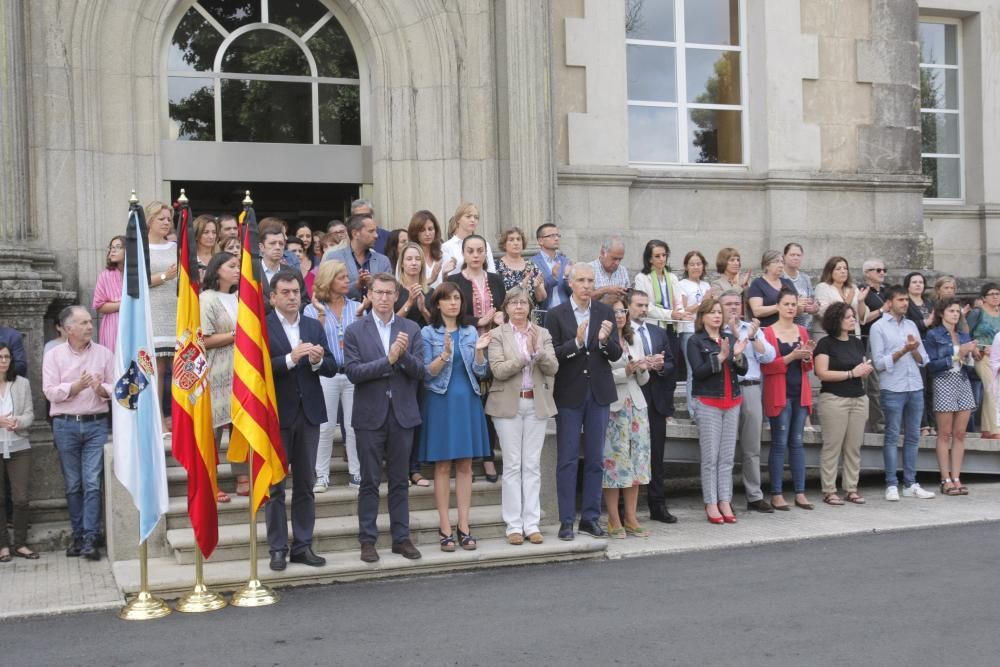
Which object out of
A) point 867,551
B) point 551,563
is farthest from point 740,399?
point 551,563

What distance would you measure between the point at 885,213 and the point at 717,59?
2.90 meters

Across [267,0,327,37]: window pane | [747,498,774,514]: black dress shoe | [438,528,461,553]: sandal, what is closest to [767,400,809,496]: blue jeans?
[747,498,774,514]: black dress shoe

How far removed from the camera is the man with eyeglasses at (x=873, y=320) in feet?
38.9

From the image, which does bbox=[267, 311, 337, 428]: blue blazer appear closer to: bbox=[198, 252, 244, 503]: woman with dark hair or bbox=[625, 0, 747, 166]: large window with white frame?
bbox=[198, 252, 244, 503]: woman with dark hair

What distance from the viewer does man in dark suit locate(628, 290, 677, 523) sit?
32.2ft

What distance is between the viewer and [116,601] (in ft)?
24.7

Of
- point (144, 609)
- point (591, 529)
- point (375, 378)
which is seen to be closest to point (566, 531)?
point (591, 529)

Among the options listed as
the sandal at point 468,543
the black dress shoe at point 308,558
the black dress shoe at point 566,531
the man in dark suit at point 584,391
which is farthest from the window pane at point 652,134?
the black dress shoe at point 308,558

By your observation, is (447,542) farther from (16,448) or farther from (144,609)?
(16,448)

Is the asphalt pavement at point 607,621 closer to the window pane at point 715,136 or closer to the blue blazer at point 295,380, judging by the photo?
the blue blazer at point 295,380

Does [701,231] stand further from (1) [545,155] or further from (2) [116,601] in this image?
(2) [116,601]

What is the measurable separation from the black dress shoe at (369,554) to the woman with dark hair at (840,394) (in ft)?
16.3

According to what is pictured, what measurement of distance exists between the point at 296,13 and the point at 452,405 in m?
5.56

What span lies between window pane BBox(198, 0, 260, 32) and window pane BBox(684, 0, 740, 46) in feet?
17.3
